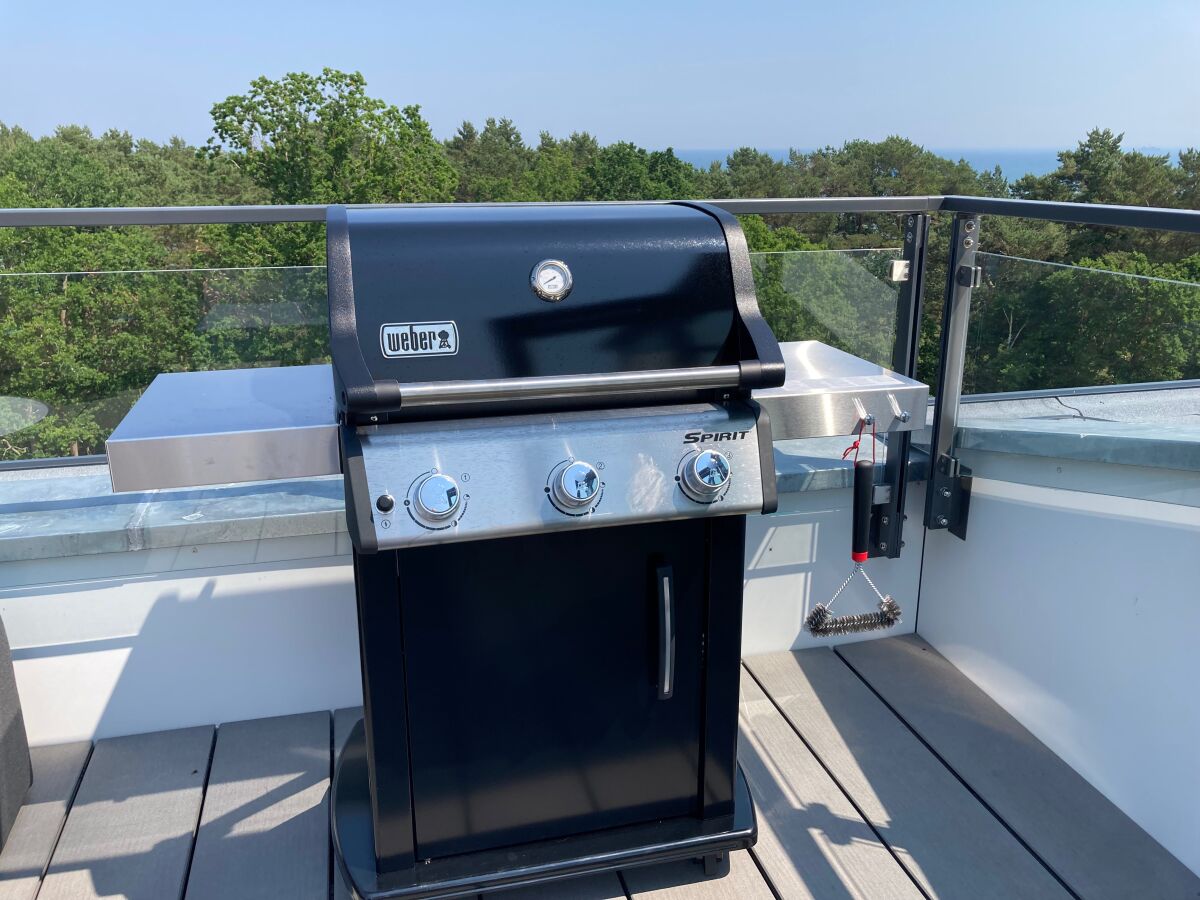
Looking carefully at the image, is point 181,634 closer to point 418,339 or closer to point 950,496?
point 418,339

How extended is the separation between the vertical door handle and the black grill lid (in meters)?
0.29

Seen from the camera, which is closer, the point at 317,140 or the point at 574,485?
the point at 574,485

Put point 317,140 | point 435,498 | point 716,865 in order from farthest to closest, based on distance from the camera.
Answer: point 317,140, point 716,865, point 435,498

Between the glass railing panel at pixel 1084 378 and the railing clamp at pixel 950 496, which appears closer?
the glass railing panel at pixel 1084 378

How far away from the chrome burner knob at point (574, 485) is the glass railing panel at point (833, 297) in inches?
46.8

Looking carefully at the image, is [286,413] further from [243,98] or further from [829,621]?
[243,98]

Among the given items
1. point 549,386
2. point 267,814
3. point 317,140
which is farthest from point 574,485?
point 317,140

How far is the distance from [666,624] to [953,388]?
47.2 inches

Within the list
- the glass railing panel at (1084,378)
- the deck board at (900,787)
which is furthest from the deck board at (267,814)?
the glass railing panel at (1084,378)

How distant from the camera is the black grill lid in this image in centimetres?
116

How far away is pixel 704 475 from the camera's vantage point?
1.21 m

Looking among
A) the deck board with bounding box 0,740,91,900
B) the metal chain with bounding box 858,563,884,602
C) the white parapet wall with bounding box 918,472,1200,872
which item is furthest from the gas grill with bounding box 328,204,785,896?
Result: the metal chain with bounding box 858,563,884,602

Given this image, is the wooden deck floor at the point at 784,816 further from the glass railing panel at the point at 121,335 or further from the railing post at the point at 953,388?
the glass railing panel at the point at 121,335

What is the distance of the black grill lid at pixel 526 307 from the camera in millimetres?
1156
